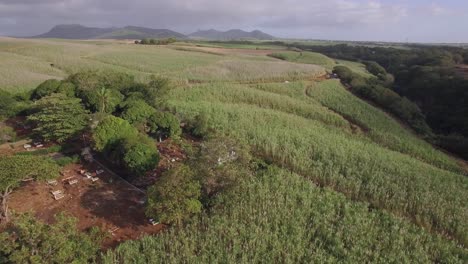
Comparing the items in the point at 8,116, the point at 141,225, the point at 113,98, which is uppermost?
the point at 113,98

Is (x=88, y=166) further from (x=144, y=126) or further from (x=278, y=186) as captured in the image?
(x=278, y=186)

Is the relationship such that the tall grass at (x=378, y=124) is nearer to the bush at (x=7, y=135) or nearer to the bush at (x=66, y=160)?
the bush at (x=66, y=160)

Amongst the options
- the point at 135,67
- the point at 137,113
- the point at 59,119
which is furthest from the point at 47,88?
the point at 135,67

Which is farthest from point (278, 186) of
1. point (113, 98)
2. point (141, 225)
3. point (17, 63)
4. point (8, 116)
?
point (17, 63)

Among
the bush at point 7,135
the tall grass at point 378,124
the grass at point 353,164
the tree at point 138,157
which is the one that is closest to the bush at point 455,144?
the tall grass at point 378,124

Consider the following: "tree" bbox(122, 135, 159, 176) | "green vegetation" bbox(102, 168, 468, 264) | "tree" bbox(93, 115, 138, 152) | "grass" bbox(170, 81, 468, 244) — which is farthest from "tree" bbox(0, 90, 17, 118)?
"green vegetation" bbox(102, 168, 468, 264)

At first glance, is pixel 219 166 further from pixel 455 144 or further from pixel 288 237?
pixel 455 144
